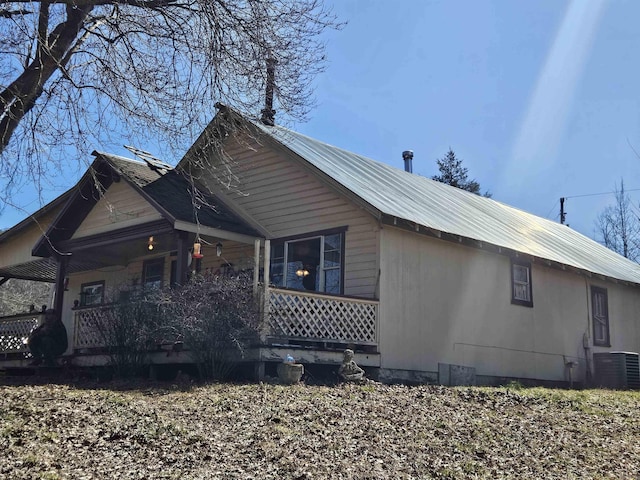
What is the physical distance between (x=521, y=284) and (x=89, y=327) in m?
9.83

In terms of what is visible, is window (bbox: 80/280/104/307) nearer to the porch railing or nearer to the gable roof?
the porch railing

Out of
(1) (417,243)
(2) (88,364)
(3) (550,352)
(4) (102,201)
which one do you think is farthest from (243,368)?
(3) (550,352)

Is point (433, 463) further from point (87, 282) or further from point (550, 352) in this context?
point (87, 282)

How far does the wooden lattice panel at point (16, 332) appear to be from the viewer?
694 inches

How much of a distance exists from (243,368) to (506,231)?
30.2ft

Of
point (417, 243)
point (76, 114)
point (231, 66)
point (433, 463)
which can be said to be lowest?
point (433, 463)

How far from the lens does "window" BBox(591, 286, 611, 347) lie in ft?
68.1

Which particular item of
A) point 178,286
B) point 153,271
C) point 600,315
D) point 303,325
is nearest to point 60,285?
point 153,271

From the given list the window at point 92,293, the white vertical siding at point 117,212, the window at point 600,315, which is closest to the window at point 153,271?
the window at point 92,293

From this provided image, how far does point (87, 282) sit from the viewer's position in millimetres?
21984

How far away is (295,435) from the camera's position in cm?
900

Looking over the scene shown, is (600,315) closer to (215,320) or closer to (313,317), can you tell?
(313,317)

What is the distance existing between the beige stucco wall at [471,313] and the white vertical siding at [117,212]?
507cm

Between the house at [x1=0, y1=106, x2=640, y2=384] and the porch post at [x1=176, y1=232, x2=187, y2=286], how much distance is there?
3 centimetres
